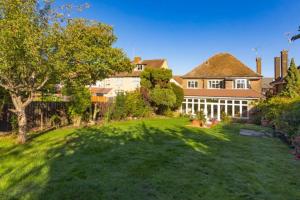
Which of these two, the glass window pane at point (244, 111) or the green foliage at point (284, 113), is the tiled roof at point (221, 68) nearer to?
the glass window pane at point (244, 111)

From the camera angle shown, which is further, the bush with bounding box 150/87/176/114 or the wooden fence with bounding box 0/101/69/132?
the bush with bounding box 150/87/176/114

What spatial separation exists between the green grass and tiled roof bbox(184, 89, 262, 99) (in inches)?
587

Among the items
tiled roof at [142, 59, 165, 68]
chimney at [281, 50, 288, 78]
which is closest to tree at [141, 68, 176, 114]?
tiled roof at [142, 59, 165, 68]

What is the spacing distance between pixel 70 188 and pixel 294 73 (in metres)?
25.3

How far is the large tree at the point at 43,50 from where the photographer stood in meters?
8.12

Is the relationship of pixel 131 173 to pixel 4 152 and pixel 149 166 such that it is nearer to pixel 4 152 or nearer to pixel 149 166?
pixel 149 166

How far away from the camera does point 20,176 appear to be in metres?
5.96

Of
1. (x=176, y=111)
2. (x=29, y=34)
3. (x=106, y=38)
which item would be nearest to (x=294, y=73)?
(x=176, y=111)

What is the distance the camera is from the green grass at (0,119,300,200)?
5109 millimetres

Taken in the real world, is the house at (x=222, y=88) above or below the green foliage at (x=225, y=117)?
above

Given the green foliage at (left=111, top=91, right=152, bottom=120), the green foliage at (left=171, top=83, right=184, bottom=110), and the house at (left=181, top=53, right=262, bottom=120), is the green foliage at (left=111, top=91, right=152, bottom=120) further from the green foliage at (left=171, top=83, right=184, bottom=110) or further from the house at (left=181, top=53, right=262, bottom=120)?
the house at (left=181, top=53, right=262, bottom=120)

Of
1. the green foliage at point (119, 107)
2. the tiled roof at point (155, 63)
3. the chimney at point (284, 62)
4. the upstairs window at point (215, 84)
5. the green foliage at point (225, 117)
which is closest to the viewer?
the green foliage at point (119, 107)

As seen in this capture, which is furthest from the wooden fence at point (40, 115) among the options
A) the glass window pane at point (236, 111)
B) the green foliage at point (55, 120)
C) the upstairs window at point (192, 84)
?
the upstairs window at point (192, 84)

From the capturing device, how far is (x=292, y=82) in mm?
22438
